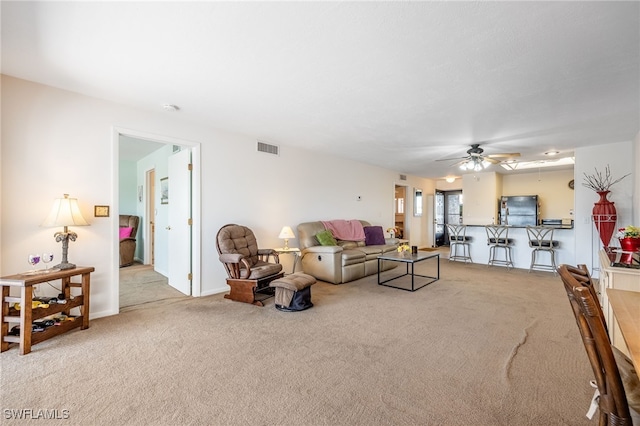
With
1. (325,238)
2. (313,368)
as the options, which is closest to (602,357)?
(313,368)

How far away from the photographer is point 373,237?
243 inches

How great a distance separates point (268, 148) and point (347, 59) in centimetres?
281

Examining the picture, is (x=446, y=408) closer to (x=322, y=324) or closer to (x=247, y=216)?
(x=322, y=324)

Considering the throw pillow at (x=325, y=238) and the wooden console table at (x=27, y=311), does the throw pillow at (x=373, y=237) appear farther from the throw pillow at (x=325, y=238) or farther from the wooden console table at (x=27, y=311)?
the wooden console table at (x=27, y=311)

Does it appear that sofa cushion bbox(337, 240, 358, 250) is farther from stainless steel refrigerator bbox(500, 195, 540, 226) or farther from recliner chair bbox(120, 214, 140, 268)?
stainless steel refrigerator bbox(500, 195, 540, 226)

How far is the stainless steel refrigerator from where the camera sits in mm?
7777

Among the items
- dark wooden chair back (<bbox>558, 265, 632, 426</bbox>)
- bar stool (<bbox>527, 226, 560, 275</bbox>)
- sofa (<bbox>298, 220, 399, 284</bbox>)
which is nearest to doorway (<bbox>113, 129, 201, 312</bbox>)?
sofa (<bbox>298, 220, 399, 284</bbox>)

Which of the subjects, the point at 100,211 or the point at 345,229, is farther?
the point at 345,229

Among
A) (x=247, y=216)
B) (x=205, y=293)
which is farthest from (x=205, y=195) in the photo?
(x=205, y=293)

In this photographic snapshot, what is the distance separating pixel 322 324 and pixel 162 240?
3.86 meters

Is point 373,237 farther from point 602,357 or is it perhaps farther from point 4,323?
point 4,323

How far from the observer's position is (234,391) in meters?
1.90

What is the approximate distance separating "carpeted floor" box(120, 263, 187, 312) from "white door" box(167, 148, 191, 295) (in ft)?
0.58

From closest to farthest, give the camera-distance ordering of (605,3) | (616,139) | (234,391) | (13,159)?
(605,3) < (234,391) < (13,159) < (616,139)
